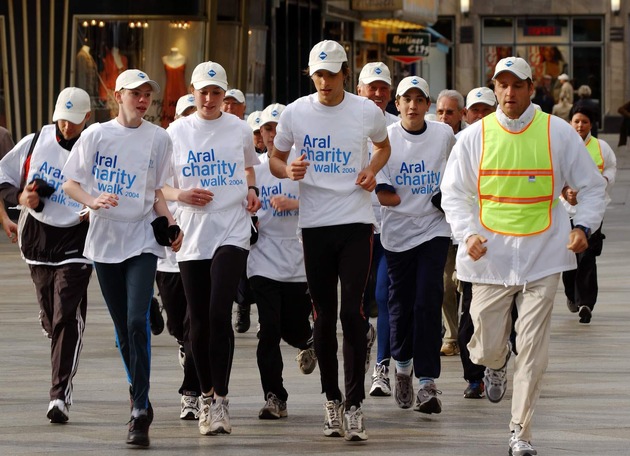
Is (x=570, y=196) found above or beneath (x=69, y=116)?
beneath

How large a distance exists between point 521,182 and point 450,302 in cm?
409

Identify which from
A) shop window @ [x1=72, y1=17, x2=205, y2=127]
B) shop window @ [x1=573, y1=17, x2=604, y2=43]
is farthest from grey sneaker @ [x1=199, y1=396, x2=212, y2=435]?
shop window @ [x1=573, y1=17, x2=604, y2=43]

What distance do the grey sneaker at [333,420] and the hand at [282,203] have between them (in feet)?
4.50

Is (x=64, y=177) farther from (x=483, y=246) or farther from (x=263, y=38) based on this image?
(x=263, y=38)

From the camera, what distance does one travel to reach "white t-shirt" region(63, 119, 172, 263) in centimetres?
875

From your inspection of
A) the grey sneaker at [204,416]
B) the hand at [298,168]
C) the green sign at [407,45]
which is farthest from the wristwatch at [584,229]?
the green sign at [407,45]

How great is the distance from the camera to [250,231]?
9.17 metres

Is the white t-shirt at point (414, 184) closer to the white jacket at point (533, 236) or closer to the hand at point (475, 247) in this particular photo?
the white jacket at point (533, 236)

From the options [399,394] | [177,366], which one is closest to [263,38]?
[177,366]

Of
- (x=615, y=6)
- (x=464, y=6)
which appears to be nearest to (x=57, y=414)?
(x=615, y=6)

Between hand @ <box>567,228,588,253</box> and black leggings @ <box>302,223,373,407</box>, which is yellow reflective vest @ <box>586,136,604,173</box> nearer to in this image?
black leggings @ <box>302,223,373,407</box>

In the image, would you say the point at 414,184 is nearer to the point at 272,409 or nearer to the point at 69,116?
the point at 272,409

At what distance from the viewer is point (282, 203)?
9.67 metres

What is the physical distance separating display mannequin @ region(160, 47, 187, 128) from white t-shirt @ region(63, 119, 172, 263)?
1822 centimetres
